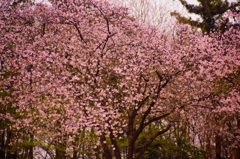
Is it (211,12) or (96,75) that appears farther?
(211,12)

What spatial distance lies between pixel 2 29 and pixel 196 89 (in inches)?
390

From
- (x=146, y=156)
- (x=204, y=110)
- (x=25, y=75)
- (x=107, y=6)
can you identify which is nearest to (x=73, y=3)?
(x=107, y=6)

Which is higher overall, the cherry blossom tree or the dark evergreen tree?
the dark evergreen tree

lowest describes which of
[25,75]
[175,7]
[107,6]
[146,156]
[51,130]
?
[146,156]

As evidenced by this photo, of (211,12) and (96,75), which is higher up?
(211,12)

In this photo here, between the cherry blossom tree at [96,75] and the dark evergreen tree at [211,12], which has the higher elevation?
the dark evergreen tree at [211,12]

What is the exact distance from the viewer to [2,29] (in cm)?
1402

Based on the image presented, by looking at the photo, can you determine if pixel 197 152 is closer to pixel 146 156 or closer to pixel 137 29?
pixel 146 156

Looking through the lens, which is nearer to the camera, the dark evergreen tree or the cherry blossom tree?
the cherry blossom tree

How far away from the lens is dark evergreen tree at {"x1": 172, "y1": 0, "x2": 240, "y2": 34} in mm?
17344

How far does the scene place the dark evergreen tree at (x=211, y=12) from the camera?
17344 millimetres

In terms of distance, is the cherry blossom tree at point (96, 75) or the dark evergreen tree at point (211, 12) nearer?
the cherry blossom tree at point (96, 75)

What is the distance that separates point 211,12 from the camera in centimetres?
1783

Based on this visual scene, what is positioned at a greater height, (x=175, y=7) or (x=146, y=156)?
(x=175, y=7)
